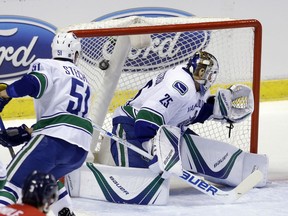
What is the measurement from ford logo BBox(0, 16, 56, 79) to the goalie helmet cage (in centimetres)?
93

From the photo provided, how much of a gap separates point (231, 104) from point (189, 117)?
0.31 metres

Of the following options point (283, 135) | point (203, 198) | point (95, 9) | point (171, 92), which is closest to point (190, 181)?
point (203, 198)

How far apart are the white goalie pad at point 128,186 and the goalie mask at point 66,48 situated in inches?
26.0

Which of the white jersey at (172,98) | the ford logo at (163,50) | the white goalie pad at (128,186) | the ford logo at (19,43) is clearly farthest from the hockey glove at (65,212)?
the ford logo at (19,43)

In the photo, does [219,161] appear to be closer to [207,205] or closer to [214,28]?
[207,205]

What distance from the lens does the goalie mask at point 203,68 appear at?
4.33m

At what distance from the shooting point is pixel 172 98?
4207mm

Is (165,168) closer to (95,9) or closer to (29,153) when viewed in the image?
(29,153)

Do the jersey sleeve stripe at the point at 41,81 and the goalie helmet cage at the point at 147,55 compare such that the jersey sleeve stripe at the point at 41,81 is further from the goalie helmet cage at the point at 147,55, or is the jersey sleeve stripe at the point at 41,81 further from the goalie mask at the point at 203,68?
the goalie mask at the point at 203,68

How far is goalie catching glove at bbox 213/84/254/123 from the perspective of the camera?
4574mm

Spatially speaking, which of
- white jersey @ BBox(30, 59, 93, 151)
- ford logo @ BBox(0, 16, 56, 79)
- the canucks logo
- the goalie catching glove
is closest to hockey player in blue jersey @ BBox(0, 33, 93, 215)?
white jersey @ BBox(30, 59, 93, 151)

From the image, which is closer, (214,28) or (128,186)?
(128,186)

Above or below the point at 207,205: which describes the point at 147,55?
above

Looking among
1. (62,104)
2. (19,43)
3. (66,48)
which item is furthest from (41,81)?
(19,43)
